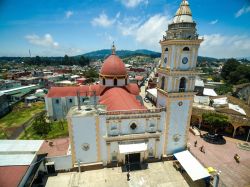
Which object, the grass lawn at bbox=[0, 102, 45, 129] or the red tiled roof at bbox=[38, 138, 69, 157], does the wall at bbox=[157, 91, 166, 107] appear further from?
the grass lawn at bbox=[0, 102, 45, 129]

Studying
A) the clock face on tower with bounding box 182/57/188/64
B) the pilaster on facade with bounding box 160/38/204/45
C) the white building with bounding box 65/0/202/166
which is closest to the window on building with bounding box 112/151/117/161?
the white building with bounding box 65/0/202/166

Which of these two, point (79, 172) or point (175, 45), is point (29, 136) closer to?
point (79, 172)

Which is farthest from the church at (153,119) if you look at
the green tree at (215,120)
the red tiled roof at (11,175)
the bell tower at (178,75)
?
the green tree at (215,120)

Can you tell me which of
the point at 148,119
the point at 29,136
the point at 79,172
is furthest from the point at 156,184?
the point at 29,136

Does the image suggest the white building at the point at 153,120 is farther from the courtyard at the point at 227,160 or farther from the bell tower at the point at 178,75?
the courtyard at the point at 227,160

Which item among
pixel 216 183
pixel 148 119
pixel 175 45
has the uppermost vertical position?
pixel 175 45

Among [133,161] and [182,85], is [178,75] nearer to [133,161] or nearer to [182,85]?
[182,85]
